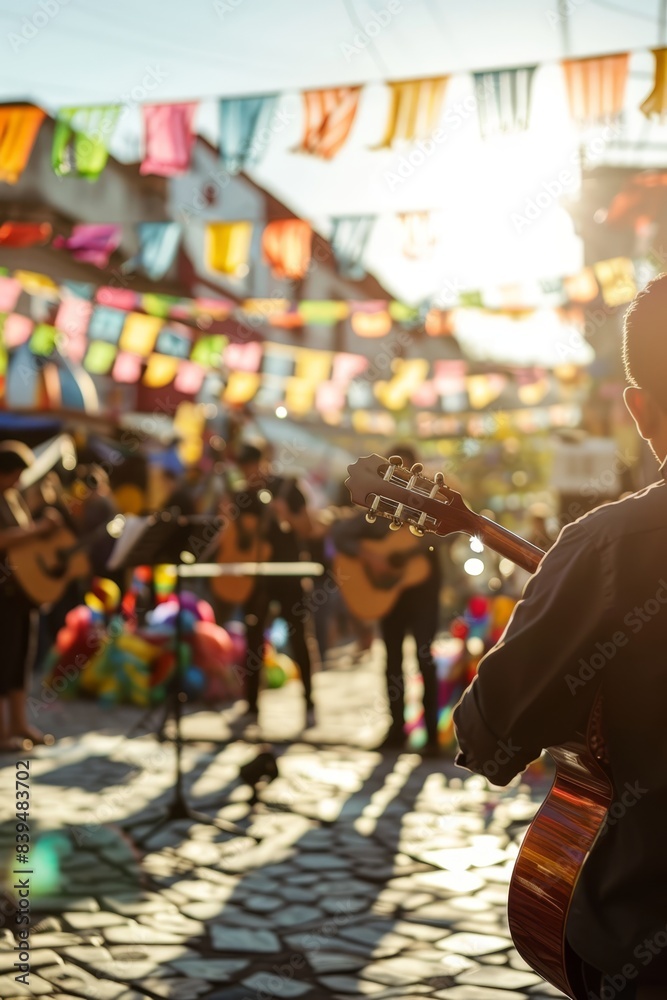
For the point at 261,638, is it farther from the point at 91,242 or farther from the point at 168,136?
the point at 91,242

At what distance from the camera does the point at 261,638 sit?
30.4 ft

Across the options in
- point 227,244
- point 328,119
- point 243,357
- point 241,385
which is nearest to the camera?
point 328,119

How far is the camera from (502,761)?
5.95 feet

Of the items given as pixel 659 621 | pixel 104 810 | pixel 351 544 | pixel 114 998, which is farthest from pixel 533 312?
pixel 659 621

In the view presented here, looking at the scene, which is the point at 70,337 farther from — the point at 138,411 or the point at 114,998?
the point at 114,998

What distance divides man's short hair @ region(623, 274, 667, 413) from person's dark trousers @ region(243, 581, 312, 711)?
7.32 metres

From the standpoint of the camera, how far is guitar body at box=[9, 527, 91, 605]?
25.4ft

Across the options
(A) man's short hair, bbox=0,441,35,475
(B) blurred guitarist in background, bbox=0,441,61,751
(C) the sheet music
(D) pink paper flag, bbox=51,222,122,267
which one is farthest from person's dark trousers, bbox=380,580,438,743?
(D) pink paper flag, bbox=51,222,122,267

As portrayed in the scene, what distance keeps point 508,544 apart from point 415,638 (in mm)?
5617

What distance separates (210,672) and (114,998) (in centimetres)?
606

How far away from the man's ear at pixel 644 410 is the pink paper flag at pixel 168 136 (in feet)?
32.1

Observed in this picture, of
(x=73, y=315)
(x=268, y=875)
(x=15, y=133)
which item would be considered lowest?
(x=268, y=875)

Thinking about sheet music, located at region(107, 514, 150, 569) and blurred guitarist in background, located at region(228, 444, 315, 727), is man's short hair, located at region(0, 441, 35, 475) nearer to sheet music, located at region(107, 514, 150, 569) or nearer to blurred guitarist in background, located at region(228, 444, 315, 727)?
sheet music, located at region(107, 514, 150, 569)

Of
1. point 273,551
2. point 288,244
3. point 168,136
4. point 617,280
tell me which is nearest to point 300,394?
point 617,280
